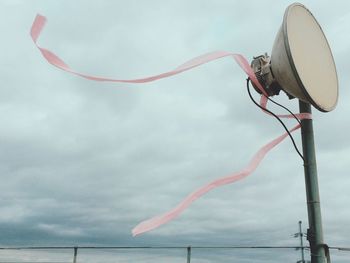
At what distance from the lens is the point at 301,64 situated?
2723 millimetres

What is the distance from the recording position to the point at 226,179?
2908 mm

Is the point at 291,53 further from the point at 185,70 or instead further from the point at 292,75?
the point at 185,70

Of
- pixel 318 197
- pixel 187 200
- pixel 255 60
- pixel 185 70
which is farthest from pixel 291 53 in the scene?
pixel 187 200

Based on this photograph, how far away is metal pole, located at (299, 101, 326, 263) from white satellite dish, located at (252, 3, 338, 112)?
0.73 feet

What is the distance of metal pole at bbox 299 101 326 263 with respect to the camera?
2.69 m

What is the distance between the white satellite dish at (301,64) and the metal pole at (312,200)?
222mm

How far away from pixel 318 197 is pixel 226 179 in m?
0.55

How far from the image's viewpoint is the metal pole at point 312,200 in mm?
2686

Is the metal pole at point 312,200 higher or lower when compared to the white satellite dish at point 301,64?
lower

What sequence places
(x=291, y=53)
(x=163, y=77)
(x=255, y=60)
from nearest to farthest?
(x=291, y=53)
(x=163, y=77)
(x=255, y=60)

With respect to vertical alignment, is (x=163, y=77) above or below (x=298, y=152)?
above

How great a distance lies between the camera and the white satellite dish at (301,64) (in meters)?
2.69

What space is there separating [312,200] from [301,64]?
31.1 inches

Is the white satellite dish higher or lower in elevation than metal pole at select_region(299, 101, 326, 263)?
higher
